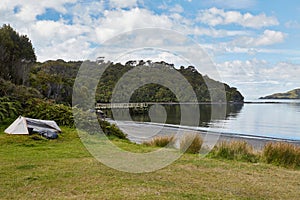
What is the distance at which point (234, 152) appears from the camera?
1179cm

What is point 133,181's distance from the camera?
672cm

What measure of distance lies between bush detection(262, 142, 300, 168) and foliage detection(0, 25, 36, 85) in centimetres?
2255

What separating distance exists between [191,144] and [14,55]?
71.4 feet

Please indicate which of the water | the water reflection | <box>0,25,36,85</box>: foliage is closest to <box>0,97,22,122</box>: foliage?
<box>0,25,36,85</box>: foliage

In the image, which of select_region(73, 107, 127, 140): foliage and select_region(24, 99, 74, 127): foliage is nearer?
select_region(73, 107, 127, 140): foliage

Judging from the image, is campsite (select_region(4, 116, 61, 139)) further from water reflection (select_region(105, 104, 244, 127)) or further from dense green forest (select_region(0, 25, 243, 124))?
water reflection (select_region(105, 104, 244, 127))

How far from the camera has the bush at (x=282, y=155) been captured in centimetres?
1066

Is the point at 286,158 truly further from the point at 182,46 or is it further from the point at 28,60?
the point at 28,60

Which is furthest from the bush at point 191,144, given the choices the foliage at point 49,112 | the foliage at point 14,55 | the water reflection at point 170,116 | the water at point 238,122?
the foliage at point 14,55

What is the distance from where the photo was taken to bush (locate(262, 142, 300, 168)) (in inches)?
420

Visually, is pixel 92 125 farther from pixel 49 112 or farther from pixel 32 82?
pixel 32 82

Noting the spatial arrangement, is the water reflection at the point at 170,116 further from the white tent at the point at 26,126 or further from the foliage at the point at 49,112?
the white tent at the point at 26,126

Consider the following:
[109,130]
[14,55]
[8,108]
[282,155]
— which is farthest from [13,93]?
[282,155]

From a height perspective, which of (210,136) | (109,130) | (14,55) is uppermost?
(14,55)
